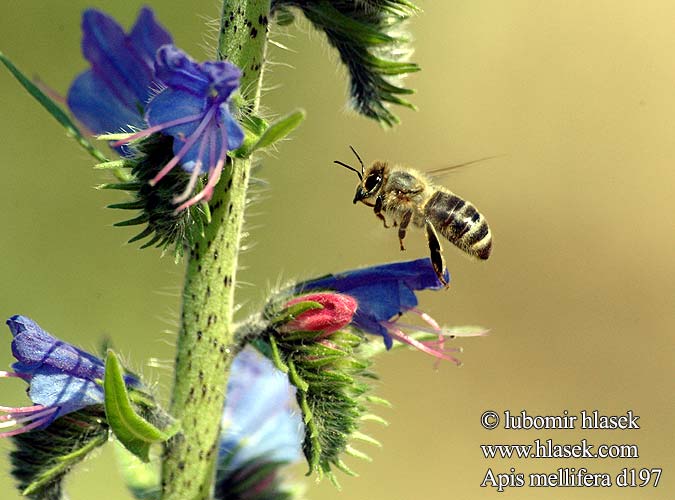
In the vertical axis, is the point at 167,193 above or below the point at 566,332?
below

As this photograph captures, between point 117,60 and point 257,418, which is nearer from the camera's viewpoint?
point 117,60

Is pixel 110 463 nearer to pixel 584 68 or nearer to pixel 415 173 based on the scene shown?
pixel 415 173

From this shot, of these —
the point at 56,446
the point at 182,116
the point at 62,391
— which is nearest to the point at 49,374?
the point at 62,391

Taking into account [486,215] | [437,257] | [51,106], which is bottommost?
[437,257]

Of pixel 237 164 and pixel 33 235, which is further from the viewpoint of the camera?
pixel 33 235

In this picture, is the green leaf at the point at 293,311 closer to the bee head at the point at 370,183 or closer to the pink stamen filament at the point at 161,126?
the pink stamen filament at the point at 161,126

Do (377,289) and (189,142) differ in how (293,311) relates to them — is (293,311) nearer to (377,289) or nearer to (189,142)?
(377,289)

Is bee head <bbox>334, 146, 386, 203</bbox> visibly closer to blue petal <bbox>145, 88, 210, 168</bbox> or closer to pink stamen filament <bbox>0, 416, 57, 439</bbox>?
blue petal <bbox>145, 88, 210, 168</bbox>

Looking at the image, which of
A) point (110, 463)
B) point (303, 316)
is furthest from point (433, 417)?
point (303, 316)
